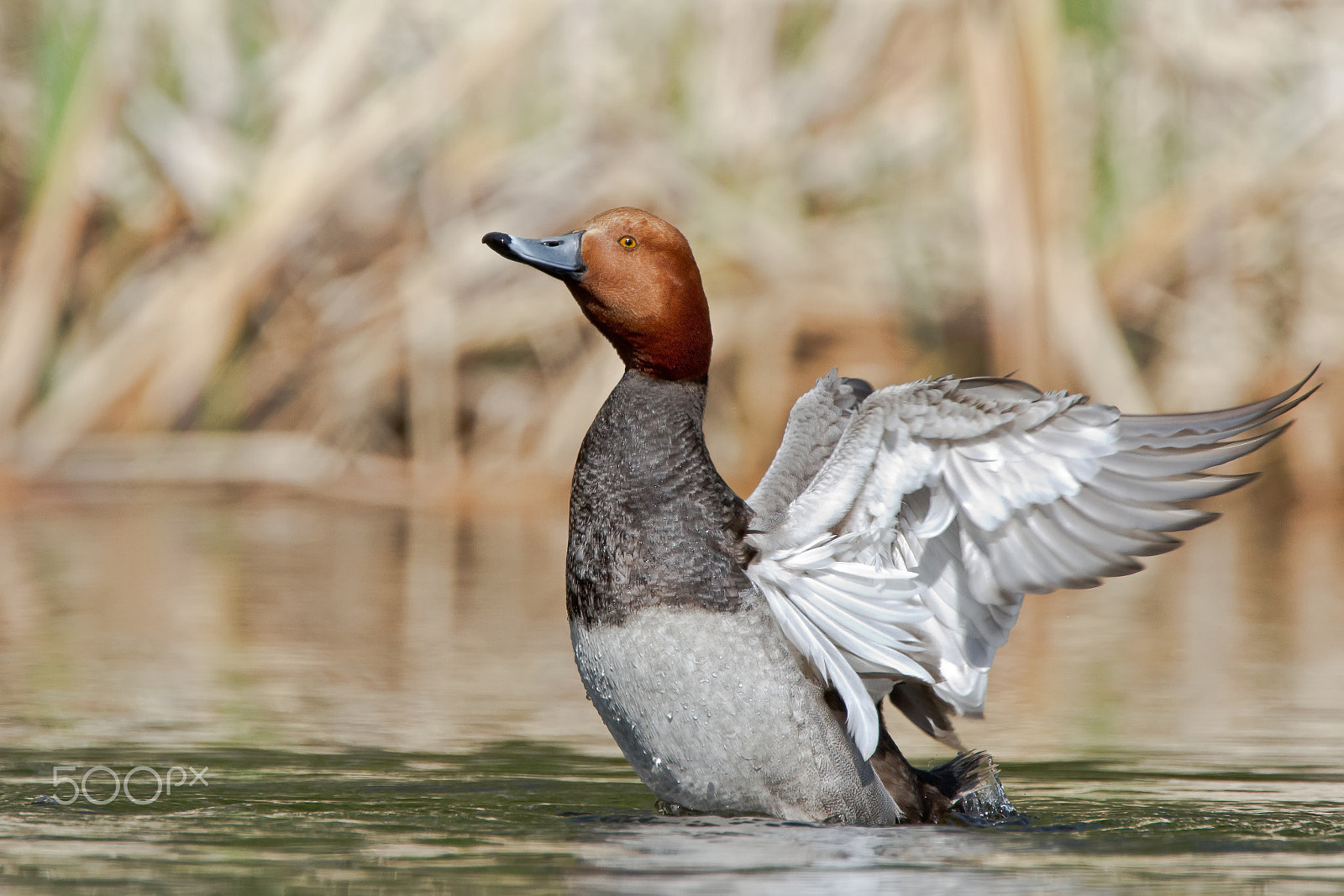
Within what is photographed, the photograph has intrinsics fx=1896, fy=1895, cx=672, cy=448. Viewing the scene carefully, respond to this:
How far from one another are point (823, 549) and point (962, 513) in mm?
329

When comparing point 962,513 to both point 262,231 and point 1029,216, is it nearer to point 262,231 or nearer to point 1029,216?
point 1029,216

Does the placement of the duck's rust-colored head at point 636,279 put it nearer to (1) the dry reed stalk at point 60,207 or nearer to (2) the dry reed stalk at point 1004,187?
(2) the dry reed stalk at point 1004,187

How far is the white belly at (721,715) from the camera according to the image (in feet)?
13.0

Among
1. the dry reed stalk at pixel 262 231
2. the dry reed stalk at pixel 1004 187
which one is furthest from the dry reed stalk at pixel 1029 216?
the dry reed stalk at pixel 262 231

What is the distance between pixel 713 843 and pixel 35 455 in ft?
19.3

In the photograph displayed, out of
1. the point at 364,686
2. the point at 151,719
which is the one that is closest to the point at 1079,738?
the point at 364,686

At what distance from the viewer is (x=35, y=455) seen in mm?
8641

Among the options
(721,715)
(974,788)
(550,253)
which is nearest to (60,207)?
(550,253)

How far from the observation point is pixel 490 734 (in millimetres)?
4766

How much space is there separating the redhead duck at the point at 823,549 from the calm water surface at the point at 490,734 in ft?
→ 0.66

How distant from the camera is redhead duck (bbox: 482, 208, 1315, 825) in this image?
394 cm

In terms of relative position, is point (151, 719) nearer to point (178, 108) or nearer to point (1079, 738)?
point (1079, 738)

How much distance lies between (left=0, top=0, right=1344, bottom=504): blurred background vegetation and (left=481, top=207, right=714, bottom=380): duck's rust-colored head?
183 inches

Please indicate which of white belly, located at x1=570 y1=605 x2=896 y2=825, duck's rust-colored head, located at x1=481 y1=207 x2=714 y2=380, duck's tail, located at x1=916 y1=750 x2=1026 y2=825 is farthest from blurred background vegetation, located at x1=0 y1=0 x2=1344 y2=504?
white belly, located at x1=570 y1=605 x2=896 y2=825
